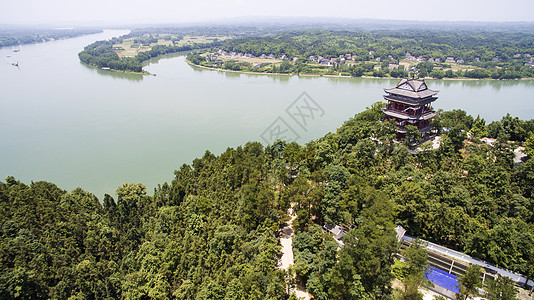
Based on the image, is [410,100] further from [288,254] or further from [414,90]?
[288,254]

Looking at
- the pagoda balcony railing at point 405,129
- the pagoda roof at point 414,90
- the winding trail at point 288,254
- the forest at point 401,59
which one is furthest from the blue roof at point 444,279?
the forest at point 401,59

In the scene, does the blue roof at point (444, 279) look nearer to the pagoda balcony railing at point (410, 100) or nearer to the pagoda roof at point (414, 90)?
the pagoda balcony railing at point (410, 100)

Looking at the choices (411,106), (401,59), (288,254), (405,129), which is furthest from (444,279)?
(401,59)

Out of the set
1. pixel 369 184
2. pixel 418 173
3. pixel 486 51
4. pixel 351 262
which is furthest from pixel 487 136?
pixel 486 51

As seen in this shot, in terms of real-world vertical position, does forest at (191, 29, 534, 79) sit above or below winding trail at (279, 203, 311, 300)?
above

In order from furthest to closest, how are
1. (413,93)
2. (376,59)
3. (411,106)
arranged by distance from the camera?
1. (376,59)
2. (411,106)
3. (413,93)

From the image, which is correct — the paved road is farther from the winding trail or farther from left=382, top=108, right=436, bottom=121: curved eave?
left=382, top=108, right=436, bottom=121: curved eave

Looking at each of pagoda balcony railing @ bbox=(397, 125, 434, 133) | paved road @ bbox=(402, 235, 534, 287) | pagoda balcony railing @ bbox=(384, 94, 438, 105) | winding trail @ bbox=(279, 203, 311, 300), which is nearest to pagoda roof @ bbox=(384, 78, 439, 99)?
pagoda balcony railing @ bbox=(384, 94, 438, 105)

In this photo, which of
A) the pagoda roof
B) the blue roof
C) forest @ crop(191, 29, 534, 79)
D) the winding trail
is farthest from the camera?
forest @ crop(191, 29, 534, 79)
